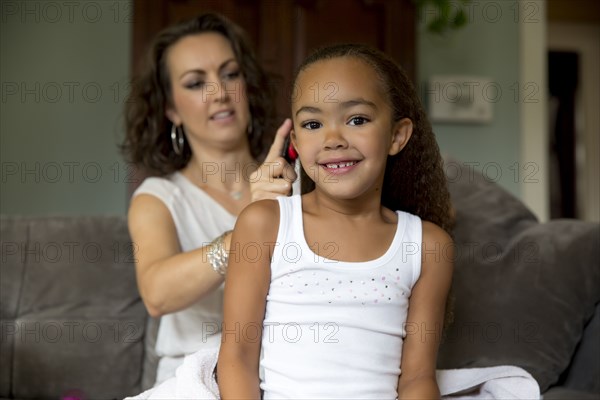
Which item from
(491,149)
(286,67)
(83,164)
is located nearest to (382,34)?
(286,67)

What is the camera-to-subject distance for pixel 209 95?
1697 mm

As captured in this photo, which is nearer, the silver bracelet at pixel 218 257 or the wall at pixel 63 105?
the silver bracelet at pixel 218 257

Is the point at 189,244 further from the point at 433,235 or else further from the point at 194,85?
the point at 433,235

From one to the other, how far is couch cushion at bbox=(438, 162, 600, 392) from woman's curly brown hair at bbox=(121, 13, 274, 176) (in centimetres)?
61

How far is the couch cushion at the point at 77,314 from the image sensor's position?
1.70 meters

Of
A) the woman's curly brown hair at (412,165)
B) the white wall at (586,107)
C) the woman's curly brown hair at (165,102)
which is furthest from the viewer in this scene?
the white wall at (586,107)

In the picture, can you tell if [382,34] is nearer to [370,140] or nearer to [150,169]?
[150,169]

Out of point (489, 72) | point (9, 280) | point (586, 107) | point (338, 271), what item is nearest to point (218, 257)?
point (338, 271)

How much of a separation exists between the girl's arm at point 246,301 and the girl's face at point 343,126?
0.13 m

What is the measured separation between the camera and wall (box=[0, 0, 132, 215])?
3.00 metres

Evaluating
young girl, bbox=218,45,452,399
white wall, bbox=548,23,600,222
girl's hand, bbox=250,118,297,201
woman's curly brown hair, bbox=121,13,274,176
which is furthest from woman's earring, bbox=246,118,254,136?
white wall, bbox=548,23,600,222

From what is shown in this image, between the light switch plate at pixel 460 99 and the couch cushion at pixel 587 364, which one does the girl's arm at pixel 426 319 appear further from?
the light switch plate at pixel 460 99

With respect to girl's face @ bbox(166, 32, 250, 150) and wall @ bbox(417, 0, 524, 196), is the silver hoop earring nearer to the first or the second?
girl's face @ bbox(166, 32, 250, 150)

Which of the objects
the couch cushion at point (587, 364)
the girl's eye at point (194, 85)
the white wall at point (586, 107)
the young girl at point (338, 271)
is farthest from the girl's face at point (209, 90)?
the white wall at point (586, 107)
